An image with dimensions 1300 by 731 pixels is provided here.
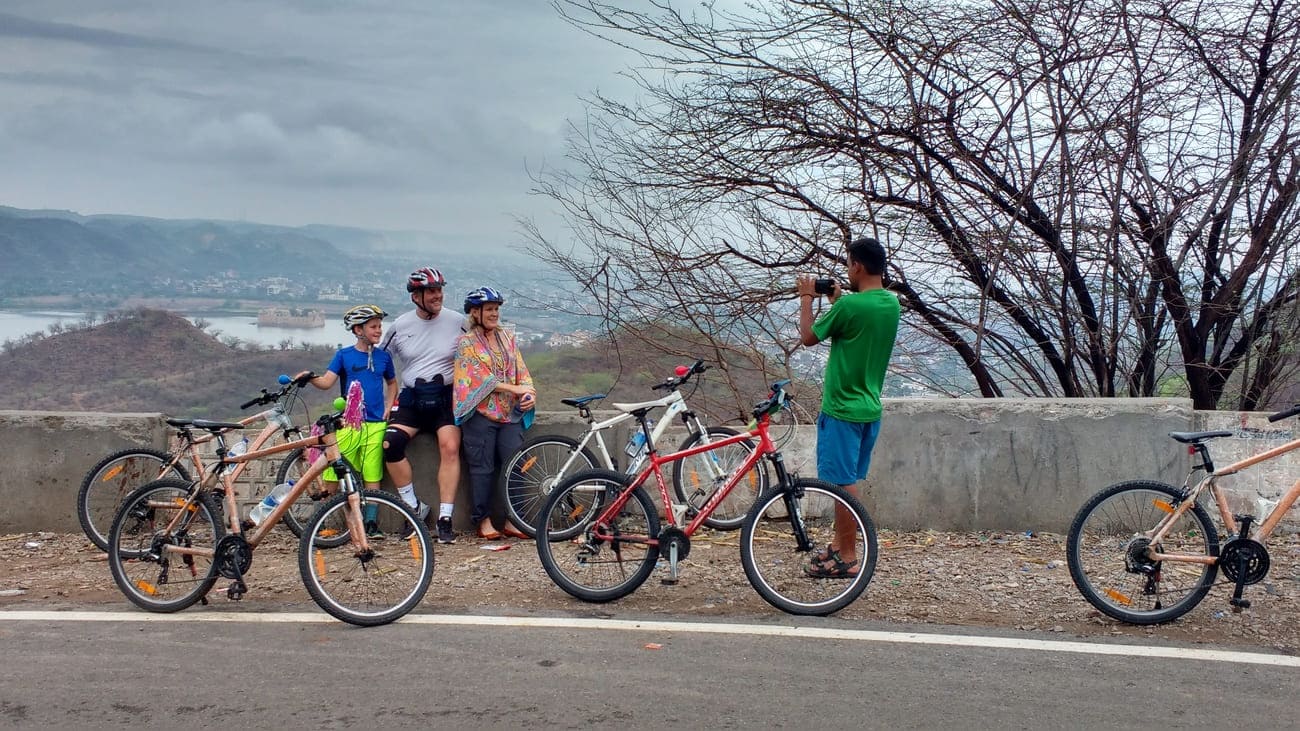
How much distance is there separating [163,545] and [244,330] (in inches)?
259

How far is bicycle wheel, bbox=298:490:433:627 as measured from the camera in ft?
18.3

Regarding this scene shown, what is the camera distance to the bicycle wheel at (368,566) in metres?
5.58

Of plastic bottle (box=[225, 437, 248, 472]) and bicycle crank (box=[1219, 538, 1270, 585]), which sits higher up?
plastic bottle (box=[225, 437, 248, 472])

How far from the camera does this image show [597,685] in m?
4.68

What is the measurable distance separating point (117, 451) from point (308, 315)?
6.16 m

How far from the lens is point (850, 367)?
19.5ft

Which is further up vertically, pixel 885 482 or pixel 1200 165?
pixel 1200 165

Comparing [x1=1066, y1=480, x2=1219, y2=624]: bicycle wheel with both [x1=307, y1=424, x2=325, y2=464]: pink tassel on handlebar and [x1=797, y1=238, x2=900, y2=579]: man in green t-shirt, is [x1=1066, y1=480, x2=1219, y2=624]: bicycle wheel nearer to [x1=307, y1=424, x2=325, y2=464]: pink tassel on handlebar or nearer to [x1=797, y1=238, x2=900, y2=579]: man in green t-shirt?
[x1=797, y1=238, x2=900, y2=579]: man in green t-shirt

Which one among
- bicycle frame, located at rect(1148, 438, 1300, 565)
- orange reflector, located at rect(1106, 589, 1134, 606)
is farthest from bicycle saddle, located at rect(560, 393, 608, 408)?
bicycle frame, located at rect(1148, 438, 1300, 565)

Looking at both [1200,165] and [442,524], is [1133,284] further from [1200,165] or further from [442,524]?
[442,524]

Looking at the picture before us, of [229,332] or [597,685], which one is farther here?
[229,332]

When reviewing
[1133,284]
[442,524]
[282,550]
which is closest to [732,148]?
[1133,284]

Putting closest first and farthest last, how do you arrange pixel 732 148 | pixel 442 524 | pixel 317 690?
A: 1. pixel 317 690
2. pixel 442 524
3. pixel 732 148

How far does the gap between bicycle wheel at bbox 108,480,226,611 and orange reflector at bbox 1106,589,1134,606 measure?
4.86 m
